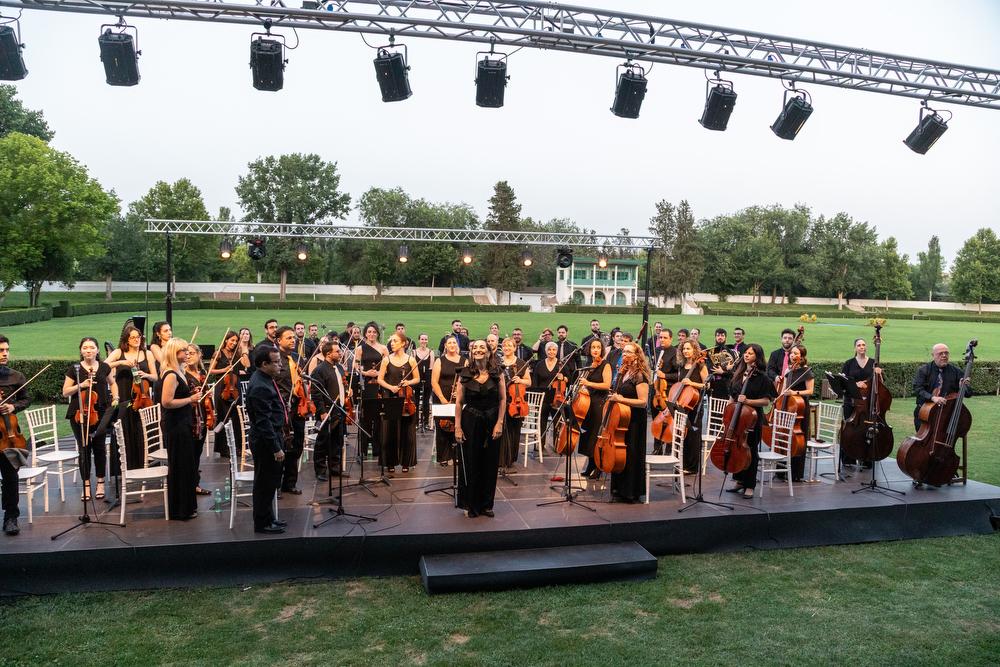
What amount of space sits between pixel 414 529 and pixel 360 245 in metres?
61.3

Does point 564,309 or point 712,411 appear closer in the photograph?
point 712,411

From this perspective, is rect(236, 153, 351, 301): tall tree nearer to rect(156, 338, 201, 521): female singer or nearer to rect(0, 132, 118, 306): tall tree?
rect(0, 132, 118, 306): tall tree

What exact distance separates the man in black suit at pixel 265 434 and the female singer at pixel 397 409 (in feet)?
7.14

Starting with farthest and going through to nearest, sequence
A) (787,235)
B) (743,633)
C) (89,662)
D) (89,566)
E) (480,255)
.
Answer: (787,235) < (480,255) < (89,566) < (743,633) < (89,662)

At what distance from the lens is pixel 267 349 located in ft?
19.5

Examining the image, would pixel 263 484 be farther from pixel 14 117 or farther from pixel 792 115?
pixel 14 117

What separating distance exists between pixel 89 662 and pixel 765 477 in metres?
7.54

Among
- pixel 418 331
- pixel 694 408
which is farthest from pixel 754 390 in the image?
pixel 418 331

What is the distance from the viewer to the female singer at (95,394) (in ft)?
21.4

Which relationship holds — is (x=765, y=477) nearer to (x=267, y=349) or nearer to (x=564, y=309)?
(x=267, y=349)

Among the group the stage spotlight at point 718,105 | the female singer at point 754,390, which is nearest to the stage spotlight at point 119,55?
the stage spotlight at point 718,105

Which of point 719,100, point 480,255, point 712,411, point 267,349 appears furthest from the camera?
point 480,255

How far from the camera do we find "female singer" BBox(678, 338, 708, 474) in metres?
8.13

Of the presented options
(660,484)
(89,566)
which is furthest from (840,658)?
(89,566)
